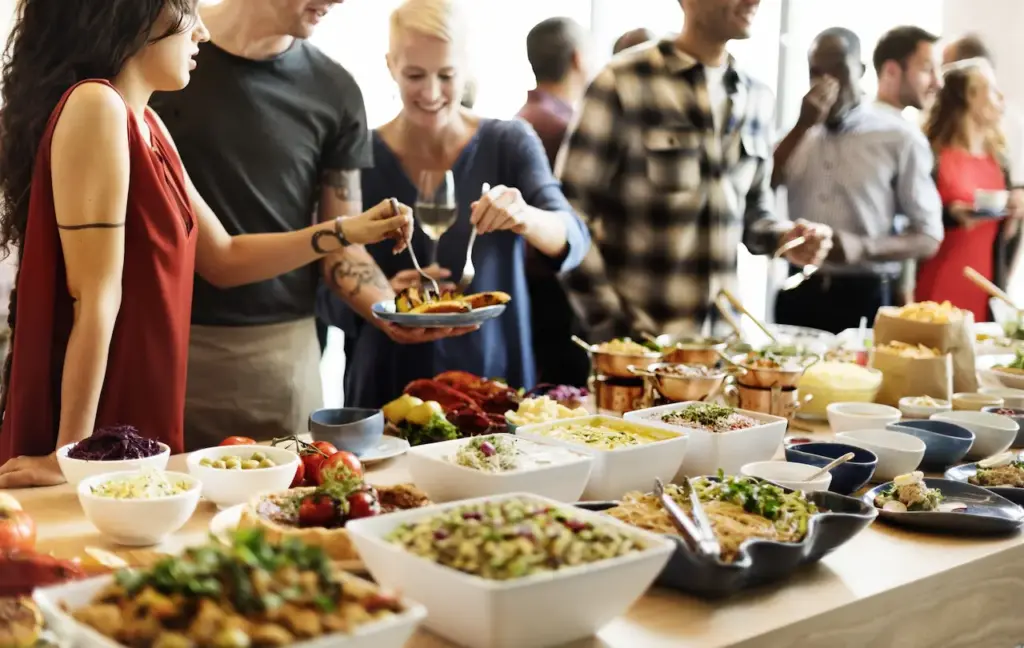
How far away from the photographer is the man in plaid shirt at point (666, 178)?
3.90 metres

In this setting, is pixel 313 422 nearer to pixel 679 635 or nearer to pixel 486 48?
pixel 679 635

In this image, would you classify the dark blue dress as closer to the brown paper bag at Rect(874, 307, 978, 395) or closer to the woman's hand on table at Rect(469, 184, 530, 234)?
the woman's hand on table at Rect(469, 184, 530, 234)

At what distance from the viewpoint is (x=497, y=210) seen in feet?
9.41

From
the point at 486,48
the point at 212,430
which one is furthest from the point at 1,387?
the point at 486,48

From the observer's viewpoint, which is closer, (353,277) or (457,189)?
(353,277)

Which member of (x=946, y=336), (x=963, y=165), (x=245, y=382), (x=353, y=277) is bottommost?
(x=245, y=382)

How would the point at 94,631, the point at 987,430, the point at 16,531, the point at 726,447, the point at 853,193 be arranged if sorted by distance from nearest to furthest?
the point at 94,631 < the point at 16,531 < the point at 726,447 < the point at 987,430 < the point at 853,193

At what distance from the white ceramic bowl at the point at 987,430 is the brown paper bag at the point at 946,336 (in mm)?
437

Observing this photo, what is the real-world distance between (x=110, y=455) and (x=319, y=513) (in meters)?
0.49

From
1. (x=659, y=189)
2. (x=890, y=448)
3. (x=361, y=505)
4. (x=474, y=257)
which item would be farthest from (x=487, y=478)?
(x=659, y=189)

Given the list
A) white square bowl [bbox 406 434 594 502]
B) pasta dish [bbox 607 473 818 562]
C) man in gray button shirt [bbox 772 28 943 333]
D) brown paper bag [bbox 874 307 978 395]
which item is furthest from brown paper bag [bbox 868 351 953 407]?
man in gray button shirt [bbox 772 28 943 333]

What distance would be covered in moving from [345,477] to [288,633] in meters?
0.60

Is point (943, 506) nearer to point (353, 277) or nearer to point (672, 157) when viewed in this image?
point (353, 277)

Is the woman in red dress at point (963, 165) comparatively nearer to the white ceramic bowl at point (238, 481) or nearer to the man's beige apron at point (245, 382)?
the man's beige apron at point (245, 382)
